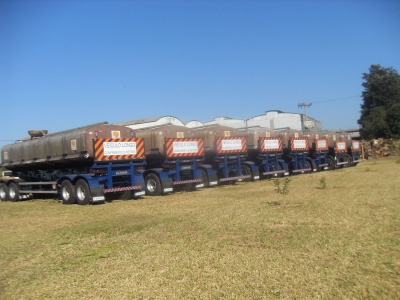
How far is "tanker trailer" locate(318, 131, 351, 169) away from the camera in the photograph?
29.2 m

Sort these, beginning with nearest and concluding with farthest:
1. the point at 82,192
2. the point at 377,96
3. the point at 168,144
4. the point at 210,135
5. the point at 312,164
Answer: the point at 82,192 → the point at 168,144 → the point at 210,135 → the point at 312,164 → the point at 377,96

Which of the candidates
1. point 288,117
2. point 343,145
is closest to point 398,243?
point 343,145

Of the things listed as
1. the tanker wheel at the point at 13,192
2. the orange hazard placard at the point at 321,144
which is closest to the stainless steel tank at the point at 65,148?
the tanker wheel at the point at 13,192

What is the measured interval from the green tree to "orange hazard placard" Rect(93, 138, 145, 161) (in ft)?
135

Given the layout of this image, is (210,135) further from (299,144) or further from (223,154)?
(299,144)

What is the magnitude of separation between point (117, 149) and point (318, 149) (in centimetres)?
1730

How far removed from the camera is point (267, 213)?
29.4 ft

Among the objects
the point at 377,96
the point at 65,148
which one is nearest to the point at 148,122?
the point at 65,148

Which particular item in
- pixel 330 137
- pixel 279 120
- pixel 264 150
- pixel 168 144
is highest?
pixel 279 120

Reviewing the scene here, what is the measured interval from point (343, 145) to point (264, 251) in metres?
26.6

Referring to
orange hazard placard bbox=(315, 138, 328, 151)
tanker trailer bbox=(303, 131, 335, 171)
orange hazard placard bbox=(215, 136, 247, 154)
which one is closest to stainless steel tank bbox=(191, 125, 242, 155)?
orange hazard placard bbox=(215, 136, 247, 154)

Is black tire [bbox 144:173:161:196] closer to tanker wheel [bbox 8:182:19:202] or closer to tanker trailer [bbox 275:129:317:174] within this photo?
tanker wheel [bbox 8:182:19:202]

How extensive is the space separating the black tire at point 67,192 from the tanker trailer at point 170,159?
10.8 ft

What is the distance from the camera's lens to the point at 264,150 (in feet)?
70.0
